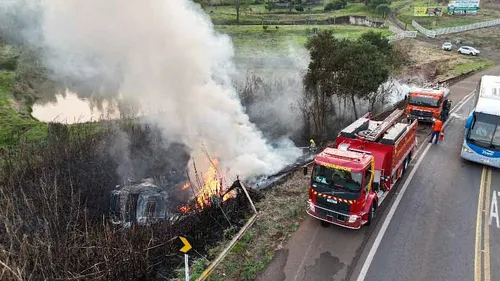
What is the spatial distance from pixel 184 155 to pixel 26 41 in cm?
2045

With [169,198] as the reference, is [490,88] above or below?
above

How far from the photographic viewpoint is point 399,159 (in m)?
15.2

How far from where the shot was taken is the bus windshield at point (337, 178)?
39.0 feet

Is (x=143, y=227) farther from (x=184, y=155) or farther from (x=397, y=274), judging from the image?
(x=184, y=155)

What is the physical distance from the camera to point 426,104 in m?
23.5

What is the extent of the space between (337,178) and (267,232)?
289 centimetres

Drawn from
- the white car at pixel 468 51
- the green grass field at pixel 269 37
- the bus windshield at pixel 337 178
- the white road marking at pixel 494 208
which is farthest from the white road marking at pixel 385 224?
the white car at pixel 468 51

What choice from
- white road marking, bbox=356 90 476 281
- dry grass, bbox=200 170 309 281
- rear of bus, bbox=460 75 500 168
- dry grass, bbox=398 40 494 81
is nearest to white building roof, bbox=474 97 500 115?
rear of bus, bbox=460 75 500 168

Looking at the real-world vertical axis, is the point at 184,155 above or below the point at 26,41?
below

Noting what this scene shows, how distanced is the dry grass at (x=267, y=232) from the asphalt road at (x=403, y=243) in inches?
12.1

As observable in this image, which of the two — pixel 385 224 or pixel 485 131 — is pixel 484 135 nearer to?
pixel 485 131

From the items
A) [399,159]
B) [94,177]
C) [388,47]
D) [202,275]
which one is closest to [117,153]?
[94,177]

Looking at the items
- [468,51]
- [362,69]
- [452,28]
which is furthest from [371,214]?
[452,28]

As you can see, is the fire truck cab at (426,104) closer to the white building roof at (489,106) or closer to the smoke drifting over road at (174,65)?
the white building roof at (489,106)
